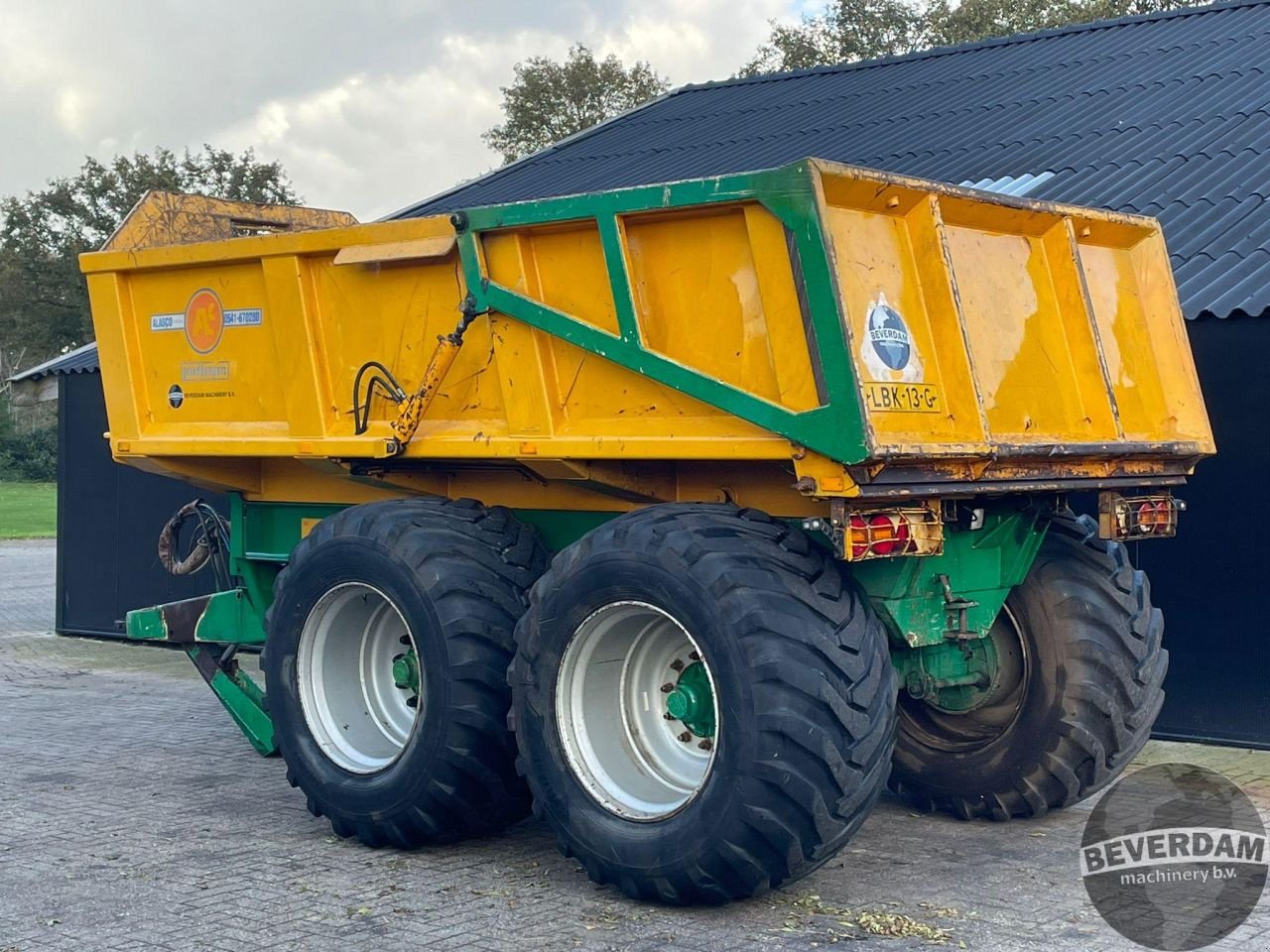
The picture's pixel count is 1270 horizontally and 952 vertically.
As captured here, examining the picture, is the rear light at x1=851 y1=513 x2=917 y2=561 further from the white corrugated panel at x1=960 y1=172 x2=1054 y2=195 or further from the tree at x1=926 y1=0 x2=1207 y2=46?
the tree at x1=926 y1=0 x2=1207 y2=46

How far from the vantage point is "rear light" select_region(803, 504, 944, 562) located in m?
5.70

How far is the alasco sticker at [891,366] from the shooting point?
571 centimetres

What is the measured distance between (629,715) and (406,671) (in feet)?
3.97

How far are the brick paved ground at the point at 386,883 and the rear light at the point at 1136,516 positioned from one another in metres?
1.36

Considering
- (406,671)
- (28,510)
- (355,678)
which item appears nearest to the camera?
(406,671)

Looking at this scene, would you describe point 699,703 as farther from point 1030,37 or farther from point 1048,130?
point 1030,37

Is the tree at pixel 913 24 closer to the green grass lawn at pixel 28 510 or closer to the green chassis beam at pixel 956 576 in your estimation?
the green grass lawn at pixel 28 510

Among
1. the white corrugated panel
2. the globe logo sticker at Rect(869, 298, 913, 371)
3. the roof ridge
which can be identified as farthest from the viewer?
the roof ridge

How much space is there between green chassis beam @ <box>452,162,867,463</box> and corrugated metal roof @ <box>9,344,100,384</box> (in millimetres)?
8441

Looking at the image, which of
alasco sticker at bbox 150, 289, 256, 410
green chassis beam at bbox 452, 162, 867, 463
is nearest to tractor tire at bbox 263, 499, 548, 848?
green chassis beam at bbox 452, 162, 867, 463

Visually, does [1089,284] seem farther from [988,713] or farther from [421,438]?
[421,438]

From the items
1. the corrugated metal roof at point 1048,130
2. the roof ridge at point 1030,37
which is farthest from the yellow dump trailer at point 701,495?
the roof ridge at point 1030,37

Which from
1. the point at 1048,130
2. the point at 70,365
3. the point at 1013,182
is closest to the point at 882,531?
the point at 1013,182

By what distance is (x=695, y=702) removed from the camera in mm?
6199
